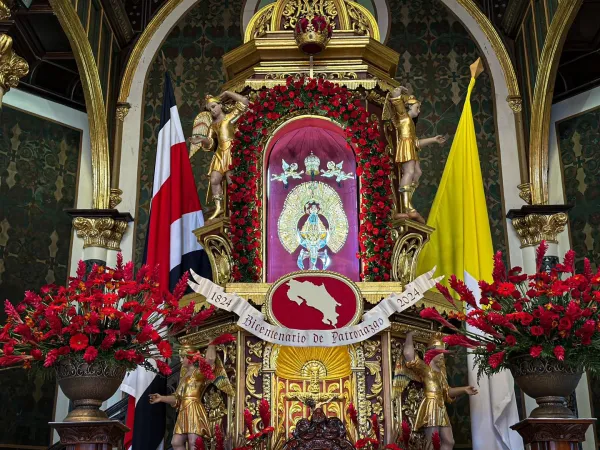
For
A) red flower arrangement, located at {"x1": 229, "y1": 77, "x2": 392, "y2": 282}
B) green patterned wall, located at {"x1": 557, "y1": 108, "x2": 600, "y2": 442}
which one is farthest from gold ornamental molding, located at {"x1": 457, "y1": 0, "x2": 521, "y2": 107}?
red flower arrangement, located at {"x1": 229, "y1": 77, "x2": 392, "y2": 282}

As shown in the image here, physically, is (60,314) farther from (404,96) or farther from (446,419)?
(404,96)

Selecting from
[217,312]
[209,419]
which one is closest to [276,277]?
[217,312]

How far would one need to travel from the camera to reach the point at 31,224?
11.1 meters

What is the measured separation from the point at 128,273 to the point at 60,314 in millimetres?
562

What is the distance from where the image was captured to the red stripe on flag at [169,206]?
32.8ft

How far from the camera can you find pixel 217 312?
8.36m

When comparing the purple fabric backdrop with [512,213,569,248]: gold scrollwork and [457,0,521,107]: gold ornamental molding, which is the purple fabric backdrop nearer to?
[512,213,569,248]: gold scrollwork

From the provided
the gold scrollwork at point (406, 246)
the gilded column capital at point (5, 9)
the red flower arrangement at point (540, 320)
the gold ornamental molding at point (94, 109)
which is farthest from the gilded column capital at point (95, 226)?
the red flower arrangement at point (540, 320)

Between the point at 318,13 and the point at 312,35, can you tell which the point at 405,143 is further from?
the point at 318,13

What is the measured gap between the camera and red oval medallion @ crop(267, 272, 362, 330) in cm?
803

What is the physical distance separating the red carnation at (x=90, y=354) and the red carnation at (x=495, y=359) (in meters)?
2.57

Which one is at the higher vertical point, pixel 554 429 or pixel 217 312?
pixel 217 312

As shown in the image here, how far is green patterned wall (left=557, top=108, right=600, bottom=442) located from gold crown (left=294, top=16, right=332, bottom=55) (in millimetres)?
3862

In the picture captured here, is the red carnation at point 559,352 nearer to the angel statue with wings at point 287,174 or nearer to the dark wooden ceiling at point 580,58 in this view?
the angel statue with wings at point 287,174
